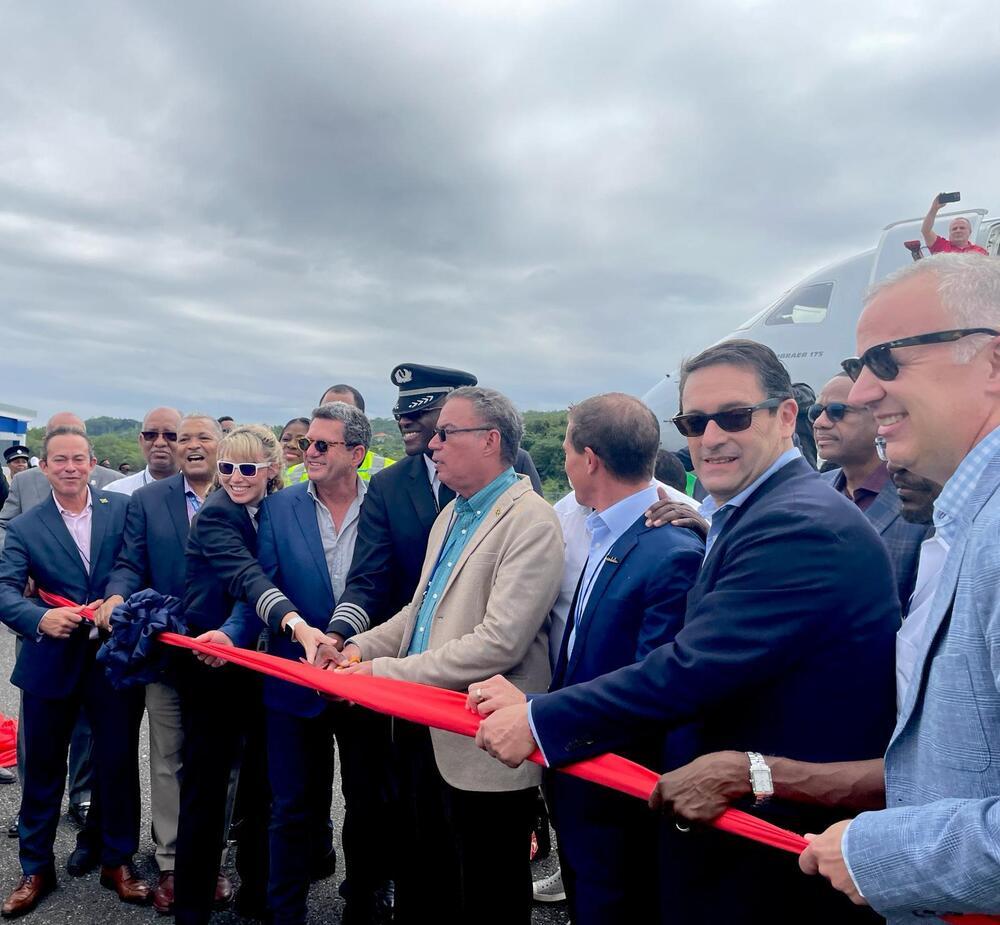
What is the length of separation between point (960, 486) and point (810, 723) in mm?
735

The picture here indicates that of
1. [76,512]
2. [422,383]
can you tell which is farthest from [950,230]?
[76,512]

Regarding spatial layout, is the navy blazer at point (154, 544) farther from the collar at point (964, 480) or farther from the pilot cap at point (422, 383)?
the collar at point (964, 480)

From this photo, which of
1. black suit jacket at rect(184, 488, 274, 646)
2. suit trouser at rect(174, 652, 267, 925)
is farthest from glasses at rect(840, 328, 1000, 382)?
suit trouser at rect(174, 652, 267, 925)

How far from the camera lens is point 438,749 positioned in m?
2.87

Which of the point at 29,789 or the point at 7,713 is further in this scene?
the point at 7,713

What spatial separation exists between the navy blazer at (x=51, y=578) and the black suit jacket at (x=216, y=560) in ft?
2.37

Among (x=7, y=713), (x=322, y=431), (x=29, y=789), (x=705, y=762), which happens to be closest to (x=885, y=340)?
(x=705, y=762)

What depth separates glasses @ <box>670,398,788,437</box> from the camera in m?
2.12

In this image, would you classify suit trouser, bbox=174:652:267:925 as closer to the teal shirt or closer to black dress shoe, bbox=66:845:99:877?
black dress shoe, bbox=66:845:99:877

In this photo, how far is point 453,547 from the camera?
10.3ft

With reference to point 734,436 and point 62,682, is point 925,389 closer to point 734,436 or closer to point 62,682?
point 734,436

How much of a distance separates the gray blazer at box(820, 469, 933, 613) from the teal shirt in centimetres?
141

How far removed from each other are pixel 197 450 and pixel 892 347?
3.79 m

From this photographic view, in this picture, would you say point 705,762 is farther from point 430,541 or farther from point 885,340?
point 430,541
